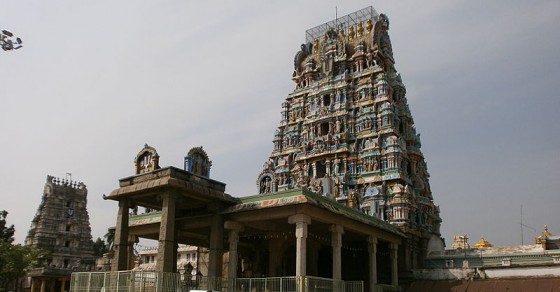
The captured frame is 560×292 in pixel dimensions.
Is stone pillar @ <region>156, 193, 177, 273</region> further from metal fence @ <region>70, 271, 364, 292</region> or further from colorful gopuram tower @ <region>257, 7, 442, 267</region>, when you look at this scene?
colorful gopuram tower @ <region>257, 7, 442, 267</region>

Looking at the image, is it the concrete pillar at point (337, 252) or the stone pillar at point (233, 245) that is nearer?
the stone pillar at point (233, 245)

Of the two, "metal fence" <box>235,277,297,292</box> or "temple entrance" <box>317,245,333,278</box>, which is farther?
"temple entrance" <box>317,245,333,278</box>

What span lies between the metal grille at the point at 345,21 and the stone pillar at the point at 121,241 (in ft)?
106

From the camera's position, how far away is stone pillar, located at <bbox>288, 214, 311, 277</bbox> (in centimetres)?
2383

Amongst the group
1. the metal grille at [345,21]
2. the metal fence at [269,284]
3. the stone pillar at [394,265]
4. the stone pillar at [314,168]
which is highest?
the metal grille at [345,21]

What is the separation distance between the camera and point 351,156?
4225 centimetres

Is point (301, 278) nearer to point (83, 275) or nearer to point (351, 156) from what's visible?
point (83, 275)

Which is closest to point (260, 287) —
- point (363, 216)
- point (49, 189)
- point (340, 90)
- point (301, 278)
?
point (301, 278)

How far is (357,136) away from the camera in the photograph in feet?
141

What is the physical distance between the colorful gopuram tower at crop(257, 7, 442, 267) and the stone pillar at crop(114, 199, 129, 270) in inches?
661

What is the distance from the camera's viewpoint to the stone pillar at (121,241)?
25234 millimetres

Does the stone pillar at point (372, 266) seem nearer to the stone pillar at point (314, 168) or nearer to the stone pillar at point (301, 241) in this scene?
the stone pillar at point (301, 241)

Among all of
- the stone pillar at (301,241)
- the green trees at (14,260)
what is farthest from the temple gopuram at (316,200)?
the green trees at (14,260)

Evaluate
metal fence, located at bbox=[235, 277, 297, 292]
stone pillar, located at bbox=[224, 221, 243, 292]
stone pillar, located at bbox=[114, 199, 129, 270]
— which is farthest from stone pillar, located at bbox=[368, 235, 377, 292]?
stone pillar, located at bbox=[114, 199, 129, 270]
